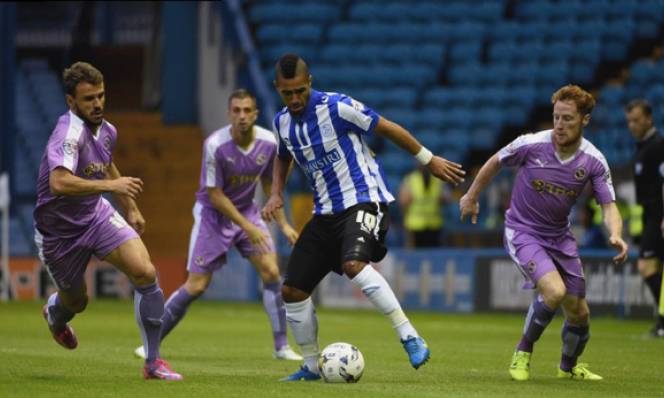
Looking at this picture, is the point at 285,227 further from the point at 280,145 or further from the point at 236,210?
the point at 236,210

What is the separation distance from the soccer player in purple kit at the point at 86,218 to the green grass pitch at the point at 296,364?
55 cm

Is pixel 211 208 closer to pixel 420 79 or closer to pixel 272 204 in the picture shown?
pixel 272 204

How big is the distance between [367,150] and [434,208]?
12059 mm

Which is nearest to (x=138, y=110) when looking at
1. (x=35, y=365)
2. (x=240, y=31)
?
(x=240, y=31)

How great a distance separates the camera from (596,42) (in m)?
25.2

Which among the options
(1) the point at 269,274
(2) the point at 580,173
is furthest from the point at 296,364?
(2) the point at 580,173

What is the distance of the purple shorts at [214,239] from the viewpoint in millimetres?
12484

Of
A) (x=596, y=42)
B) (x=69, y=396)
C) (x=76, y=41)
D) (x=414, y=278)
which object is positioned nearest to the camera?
(x=69, y=396)

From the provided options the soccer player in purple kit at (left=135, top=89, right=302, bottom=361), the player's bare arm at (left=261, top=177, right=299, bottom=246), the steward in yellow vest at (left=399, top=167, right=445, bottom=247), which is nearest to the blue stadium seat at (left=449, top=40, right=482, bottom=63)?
the steward in yellow vest at (left=399, top=167, right=445, bottom=247)

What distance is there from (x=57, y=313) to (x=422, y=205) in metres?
11.8

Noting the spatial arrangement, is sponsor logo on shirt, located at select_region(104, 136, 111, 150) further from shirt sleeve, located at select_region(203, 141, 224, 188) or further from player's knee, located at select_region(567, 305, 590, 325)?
player's knee, located at select_region(567, 305, 590, 325)

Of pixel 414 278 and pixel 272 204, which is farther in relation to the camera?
pixel 414 278

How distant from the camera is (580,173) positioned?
9.66m

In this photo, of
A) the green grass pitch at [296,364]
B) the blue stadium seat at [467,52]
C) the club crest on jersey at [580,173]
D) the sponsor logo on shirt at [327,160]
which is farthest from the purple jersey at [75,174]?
the blue stadium seat at [467,52]
